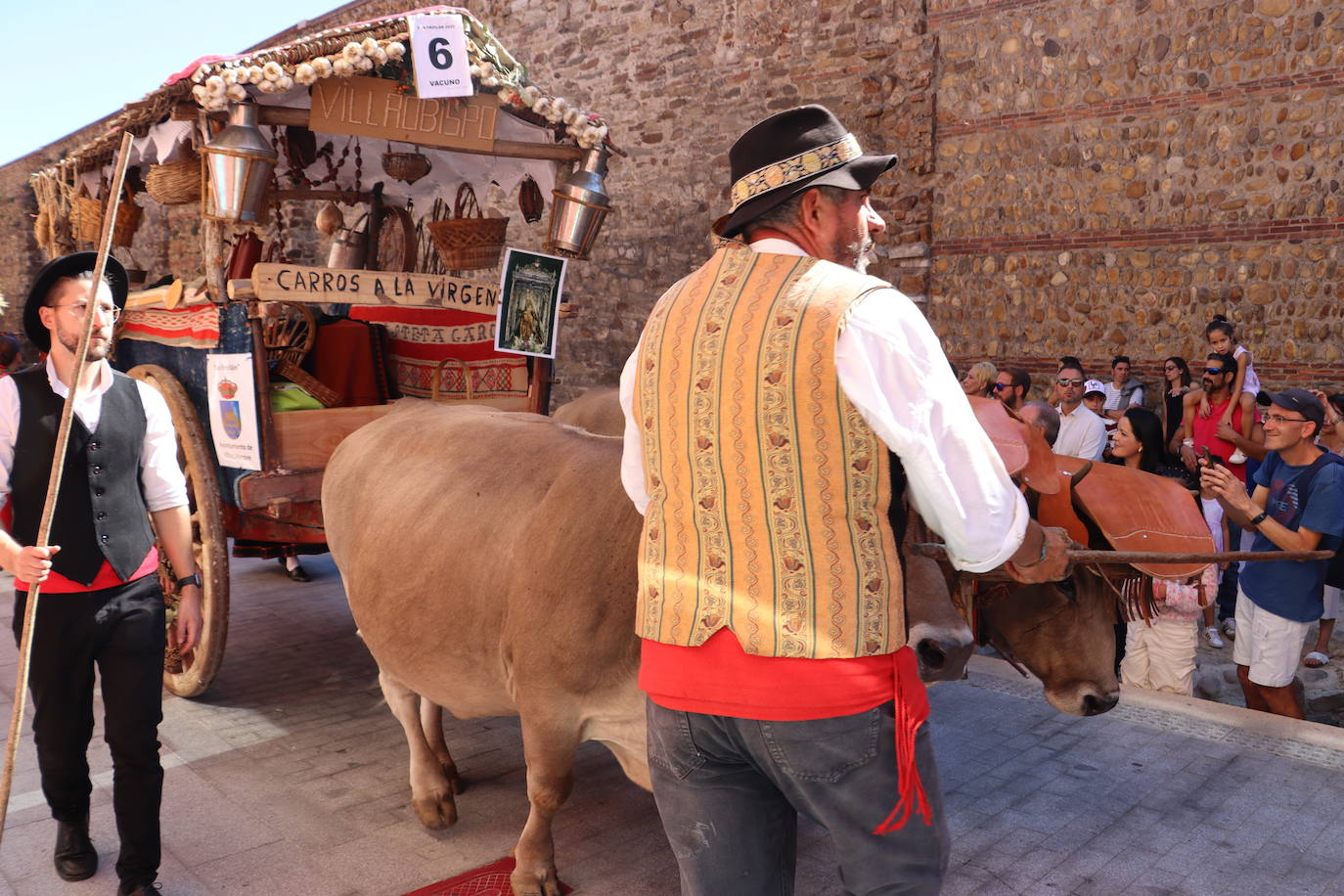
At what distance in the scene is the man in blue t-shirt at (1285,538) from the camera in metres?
4.45

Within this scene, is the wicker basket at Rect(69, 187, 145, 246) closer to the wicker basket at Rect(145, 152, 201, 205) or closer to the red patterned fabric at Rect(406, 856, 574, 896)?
the wicker basket at Rect(145, 152, 201, 205)

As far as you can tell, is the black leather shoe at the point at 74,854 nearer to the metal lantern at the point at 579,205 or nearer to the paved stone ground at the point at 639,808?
the paved stone ground at the point at 639,808

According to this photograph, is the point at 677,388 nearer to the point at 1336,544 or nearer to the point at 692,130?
the point at 1336,544

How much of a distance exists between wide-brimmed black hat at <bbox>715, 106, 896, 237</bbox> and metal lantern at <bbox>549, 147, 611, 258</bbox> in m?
3.52

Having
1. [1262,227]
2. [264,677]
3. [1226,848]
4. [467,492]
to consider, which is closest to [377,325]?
[264,677]

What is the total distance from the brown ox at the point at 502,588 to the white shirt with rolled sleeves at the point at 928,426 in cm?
26

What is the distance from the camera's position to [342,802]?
384 cm

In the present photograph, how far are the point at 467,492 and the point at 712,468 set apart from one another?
1.84m

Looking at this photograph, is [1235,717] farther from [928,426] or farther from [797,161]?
[797,161]

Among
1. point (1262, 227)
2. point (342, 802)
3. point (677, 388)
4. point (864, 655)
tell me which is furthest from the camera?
point (1262, 227)

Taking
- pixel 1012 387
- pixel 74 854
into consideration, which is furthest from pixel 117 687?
pixel 1012 387

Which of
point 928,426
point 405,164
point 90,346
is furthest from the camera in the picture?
point 405,164

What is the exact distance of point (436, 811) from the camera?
12.0ft

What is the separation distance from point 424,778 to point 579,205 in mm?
3055
